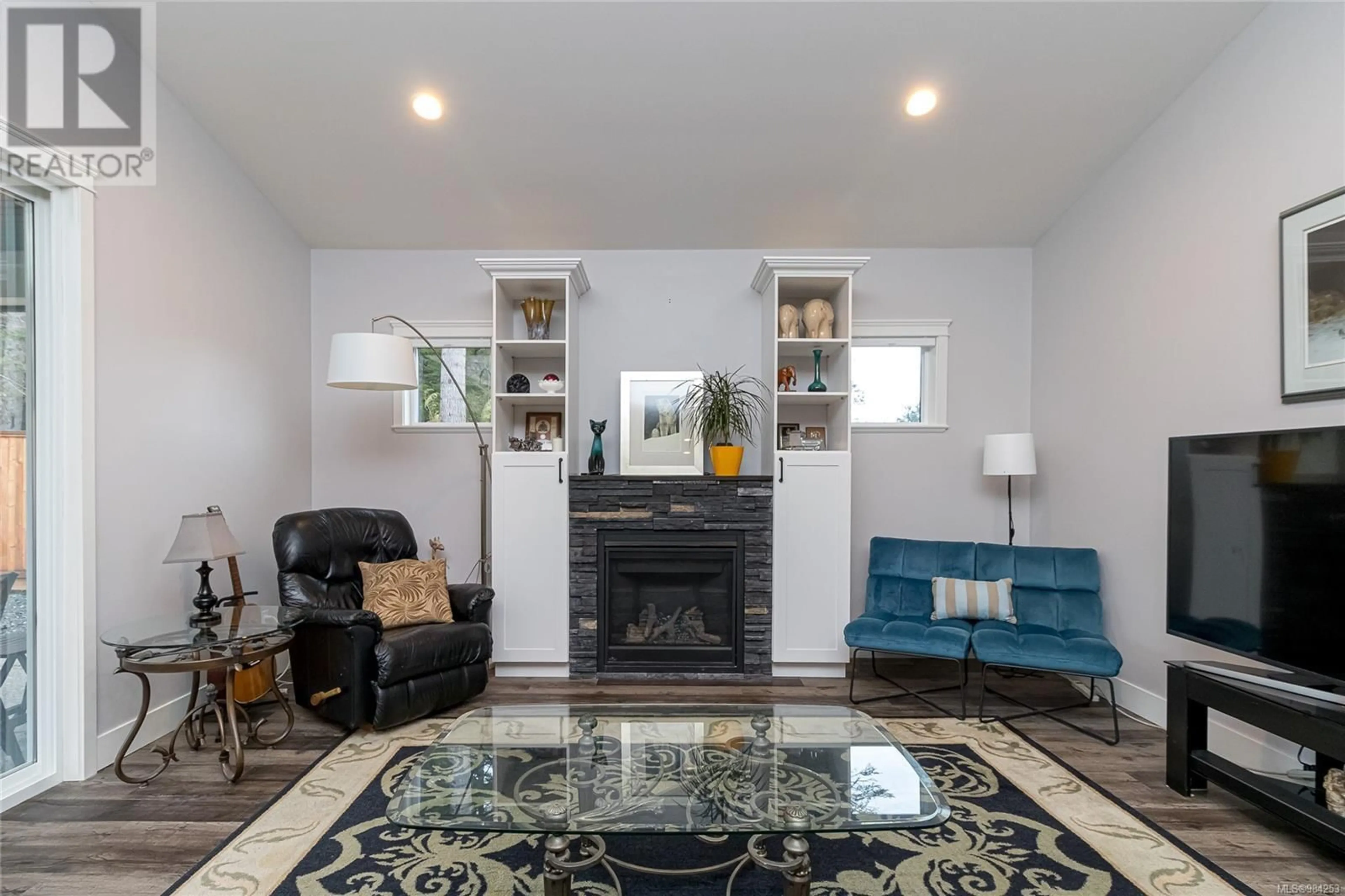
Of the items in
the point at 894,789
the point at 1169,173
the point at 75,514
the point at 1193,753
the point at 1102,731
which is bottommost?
the point at 1102,731

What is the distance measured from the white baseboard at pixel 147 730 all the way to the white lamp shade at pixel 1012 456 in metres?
4.49

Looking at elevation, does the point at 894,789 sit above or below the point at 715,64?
below

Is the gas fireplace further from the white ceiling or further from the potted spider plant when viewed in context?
the white ceiling

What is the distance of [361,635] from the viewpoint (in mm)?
2969

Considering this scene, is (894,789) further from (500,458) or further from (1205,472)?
(500,458)

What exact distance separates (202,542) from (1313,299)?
15.1 ft

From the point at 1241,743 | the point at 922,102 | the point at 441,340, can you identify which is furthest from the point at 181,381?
the point at 1241,743

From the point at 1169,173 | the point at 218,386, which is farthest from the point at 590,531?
the point at 1169,173

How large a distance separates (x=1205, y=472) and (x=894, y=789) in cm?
180

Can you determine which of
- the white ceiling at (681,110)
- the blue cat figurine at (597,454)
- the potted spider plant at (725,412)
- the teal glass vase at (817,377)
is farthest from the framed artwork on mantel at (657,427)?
the white ceiling at (681,110)

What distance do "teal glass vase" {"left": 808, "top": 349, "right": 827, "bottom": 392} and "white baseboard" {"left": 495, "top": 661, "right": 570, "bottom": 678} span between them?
2357mm

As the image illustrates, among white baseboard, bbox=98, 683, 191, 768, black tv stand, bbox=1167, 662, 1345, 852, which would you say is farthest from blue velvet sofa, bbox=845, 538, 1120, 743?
white baseboard, bbox=98, 683, 191, 768

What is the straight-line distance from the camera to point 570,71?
296 cm

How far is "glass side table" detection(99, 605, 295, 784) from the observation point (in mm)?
2387
